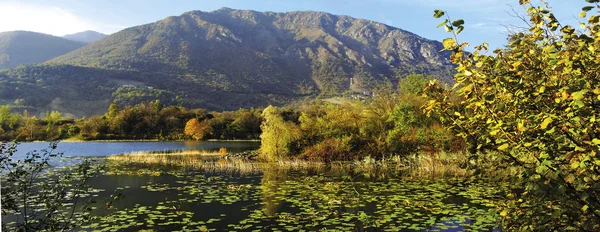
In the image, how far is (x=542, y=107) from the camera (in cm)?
406

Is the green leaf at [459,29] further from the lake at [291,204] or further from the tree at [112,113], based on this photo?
the tree at [112,113]

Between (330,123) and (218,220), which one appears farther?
(330,123)

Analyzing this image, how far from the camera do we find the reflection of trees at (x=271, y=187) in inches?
518

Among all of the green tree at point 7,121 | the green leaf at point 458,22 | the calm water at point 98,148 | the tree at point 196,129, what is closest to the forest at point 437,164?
the green leaf at point 458,22

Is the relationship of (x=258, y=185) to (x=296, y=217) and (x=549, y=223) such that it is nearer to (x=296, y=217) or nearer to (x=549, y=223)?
(x=296, y=217)

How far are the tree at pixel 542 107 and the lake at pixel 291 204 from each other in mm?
2502

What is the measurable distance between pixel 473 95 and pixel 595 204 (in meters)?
1.74

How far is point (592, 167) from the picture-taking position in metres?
3.51

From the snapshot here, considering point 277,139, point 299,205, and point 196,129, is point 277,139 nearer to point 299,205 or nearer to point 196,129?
point 299,205

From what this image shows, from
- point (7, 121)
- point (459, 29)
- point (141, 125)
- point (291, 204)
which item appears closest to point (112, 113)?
point (141, 125)

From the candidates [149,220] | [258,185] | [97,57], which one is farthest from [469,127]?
[97,57]

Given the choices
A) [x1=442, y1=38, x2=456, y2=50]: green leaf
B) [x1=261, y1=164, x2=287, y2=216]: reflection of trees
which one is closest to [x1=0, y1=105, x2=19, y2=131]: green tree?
[x1=261, y1=164, x2=287, y2=216]: reflection of trees

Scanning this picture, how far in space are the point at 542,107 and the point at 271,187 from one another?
47.8 feet

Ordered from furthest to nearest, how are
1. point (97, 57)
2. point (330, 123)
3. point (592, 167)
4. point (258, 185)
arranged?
point (97, 57) < point (330, 123) < point (258, 185) < point (592, 167)
